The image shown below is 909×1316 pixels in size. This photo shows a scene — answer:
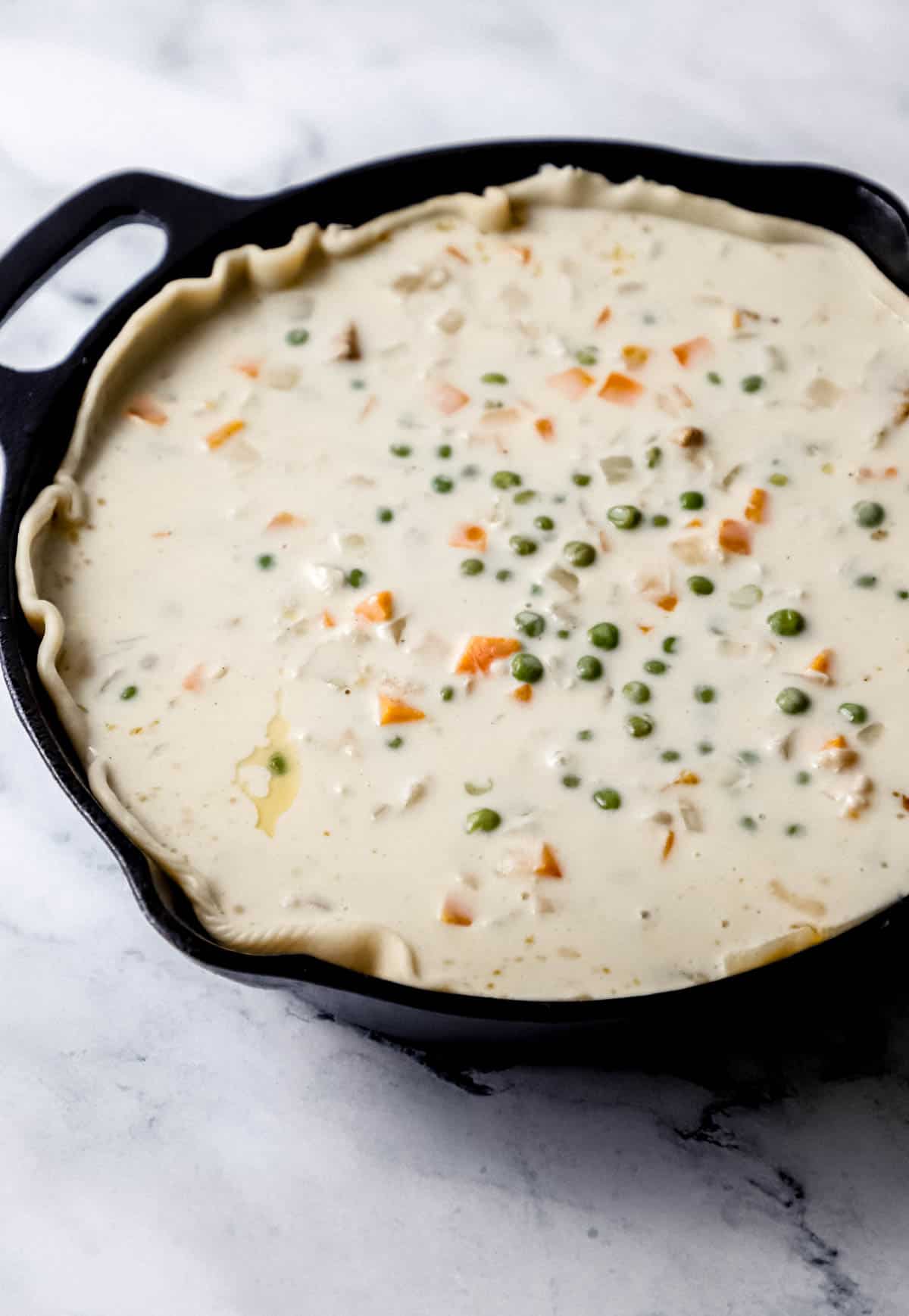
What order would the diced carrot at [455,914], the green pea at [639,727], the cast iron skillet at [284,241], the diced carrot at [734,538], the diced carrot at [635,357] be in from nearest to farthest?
the cast iron skillet at [284,241], the diced carrot at [455,914], the green pea at [639,727], the diced carrot at [734,538], the diced carrot at [635,357]

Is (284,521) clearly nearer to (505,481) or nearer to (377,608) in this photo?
(377,608)

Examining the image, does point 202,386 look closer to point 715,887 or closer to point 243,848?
point 243,848

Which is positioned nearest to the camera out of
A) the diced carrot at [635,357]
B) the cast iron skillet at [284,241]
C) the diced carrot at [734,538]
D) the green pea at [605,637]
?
the cast iron skillet at [284,241]

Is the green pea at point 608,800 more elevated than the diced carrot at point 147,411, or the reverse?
the green pea at point 608,800

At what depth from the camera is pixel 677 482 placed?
9.21 feet

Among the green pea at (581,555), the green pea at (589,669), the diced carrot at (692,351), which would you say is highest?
the diced carrot at (692,351)

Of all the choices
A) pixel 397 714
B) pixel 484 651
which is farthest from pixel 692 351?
pixel 397 714

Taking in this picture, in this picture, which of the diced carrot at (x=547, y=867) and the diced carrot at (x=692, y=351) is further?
the diced carrot at (x=692, y=351)

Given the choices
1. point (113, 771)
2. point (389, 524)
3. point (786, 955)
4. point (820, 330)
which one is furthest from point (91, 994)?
point (820, 330)

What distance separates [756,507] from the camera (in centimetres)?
275

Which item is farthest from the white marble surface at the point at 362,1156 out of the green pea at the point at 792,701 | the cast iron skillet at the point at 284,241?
the green pea at the point at 792,701

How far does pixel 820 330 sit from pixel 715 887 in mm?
1093

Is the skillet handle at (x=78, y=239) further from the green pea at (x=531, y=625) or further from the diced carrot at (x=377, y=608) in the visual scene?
the green pea at (x=531, y=625)

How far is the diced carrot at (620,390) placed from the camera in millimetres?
2924
